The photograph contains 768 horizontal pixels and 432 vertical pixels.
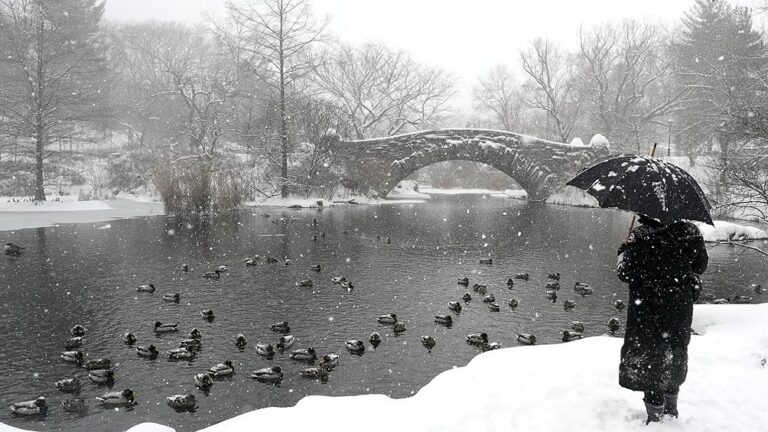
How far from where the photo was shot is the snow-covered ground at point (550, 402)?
437cm

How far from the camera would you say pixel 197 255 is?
609 inches

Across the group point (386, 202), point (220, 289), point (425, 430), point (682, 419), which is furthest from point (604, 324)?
point (386, 202)

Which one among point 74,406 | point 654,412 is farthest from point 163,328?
point 654,412

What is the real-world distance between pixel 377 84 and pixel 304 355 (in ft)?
156

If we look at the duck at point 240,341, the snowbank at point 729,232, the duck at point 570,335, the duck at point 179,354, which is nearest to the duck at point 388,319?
the duck at point 240,341

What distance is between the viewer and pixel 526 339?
8.31 meters

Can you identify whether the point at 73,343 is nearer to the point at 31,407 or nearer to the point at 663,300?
the point at 31,407

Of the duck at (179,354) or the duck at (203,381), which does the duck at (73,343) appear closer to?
the duck at (179,354)

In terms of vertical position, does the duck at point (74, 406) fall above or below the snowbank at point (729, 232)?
below

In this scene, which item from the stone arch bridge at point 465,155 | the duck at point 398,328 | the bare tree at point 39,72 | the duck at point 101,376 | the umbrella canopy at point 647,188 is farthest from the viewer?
the stone arch bridge at point 465,155

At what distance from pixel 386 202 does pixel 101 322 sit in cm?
2688

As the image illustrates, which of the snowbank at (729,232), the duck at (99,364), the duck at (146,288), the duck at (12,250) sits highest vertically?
the snowbank at (729,232)

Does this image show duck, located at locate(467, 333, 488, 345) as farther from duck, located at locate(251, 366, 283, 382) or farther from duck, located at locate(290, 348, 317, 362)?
duck, located at locate(251, 366, 283, 382)

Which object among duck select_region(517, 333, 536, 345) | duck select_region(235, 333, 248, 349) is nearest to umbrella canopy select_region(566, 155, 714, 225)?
duck select_region(517, 333, 536, 345)
